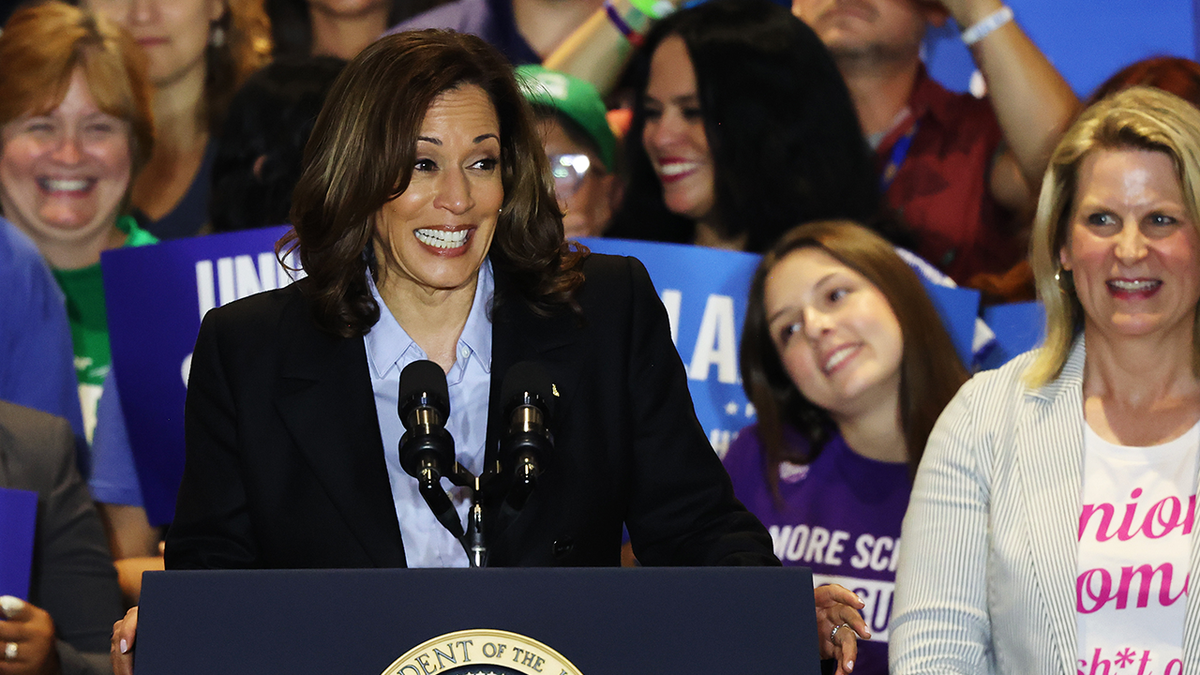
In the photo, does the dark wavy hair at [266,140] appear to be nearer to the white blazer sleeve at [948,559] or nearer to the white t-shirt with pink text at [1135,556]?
the white blazer sleeve at [948,559]

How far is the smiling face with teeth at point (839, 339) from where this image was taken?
347 centimetres

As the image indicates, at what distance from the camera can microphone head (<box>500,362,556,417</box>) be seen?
1.52 m

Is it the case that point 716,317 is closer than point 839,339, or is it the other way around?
point 839,339

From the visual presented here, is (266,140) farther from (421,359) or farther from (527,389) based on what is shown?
(527,389)

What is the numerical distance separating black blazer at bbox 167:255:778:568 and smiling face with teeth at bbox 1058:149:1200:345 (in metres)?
0.88

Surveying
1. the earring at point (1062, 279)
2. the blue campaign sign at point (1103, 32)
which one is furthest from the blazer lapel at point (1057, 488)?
the blue campaign sign at point (1103, 32)

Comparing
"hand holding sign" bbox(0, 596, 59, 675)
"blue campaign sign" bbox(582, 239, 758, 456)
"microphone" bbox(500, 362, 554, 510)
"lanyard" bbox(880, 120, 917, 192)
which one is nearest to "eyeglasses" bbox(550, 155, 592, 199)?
"blue campaign sign" bbox(582, 239, 758, 456)

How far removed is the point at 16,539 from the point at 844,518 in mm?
1974

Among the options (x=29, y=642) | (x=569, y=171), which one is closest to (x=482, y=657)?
(x=29, y=642)

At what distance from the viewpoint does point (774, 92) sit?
3.81 metres

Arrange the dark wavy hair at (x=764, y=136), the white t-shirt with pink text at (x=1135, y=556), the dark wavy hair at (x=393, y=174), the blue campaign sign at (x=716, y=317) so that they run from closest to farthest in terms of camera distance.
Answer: the dark wavy hair at (x=393, y=174)
the white t-shirt with pink text at (x=1135, y=556)
the blue campaign sign at (x=716, y=317)
the dark wavy hair at (x=764, y=136)

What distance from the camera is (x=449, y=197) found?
2045 millimetres

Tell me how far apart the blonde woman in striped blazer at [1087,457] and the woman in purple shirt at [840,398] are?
0.88 m

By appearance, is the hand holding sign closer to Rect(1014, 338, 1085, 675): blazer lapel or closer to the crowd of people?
the crowd of people
